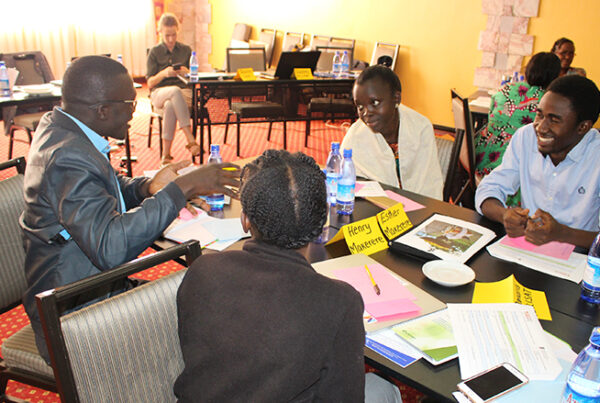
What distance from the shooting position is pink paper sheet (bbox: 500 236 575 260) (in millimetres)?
1709

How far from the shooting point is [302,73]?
16.4 ft

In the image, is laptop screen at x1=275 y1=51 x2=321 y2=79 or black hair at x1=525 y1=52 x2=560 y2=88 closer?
black hair at x1=525 y1=52 x2=560 y2=88

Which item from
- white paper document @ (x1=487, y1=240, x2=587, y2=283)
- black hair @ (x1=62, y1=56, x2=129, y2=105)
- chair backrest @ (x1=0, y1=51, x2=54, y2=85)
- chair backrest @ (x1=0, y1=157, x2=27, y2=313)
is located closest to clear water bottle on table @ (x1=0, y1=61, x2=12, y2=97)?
chair backrest @ (x1=0, y1=51, x2=54, y2=85)

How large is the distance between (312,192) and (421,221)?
1.06 metres

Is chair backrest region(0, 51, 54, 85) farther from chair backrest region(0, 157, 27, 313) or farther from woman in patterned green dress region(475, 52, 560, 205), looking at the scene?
woman in patterned green dress region(475, 52, 560, 205)

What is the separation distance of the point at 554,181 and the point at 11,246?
6.81 feet

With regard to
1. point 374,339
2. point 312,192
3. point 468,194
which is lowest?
point 468,194

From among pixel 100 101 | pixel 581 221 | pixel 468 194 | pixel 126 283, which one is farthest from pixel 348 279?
pixel 468 194

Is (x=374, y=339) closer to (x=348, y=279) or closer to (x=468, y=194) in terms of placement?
(x=348, y=279)

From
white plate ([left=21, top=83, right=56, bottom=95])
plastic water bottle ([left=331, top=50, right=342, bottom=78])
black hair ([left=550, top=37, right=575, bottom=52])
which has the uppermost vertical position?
black hair ([left=550, top=37, right=575, bottom=52])

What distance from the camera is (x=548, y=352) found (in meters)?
1.20

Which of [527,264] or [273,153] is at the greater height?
[273,153]

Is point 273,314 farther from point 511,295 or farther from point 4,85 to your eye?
point 4,85

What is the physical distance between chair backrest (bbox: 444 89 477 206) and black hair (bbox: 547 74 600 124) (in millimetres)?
696
